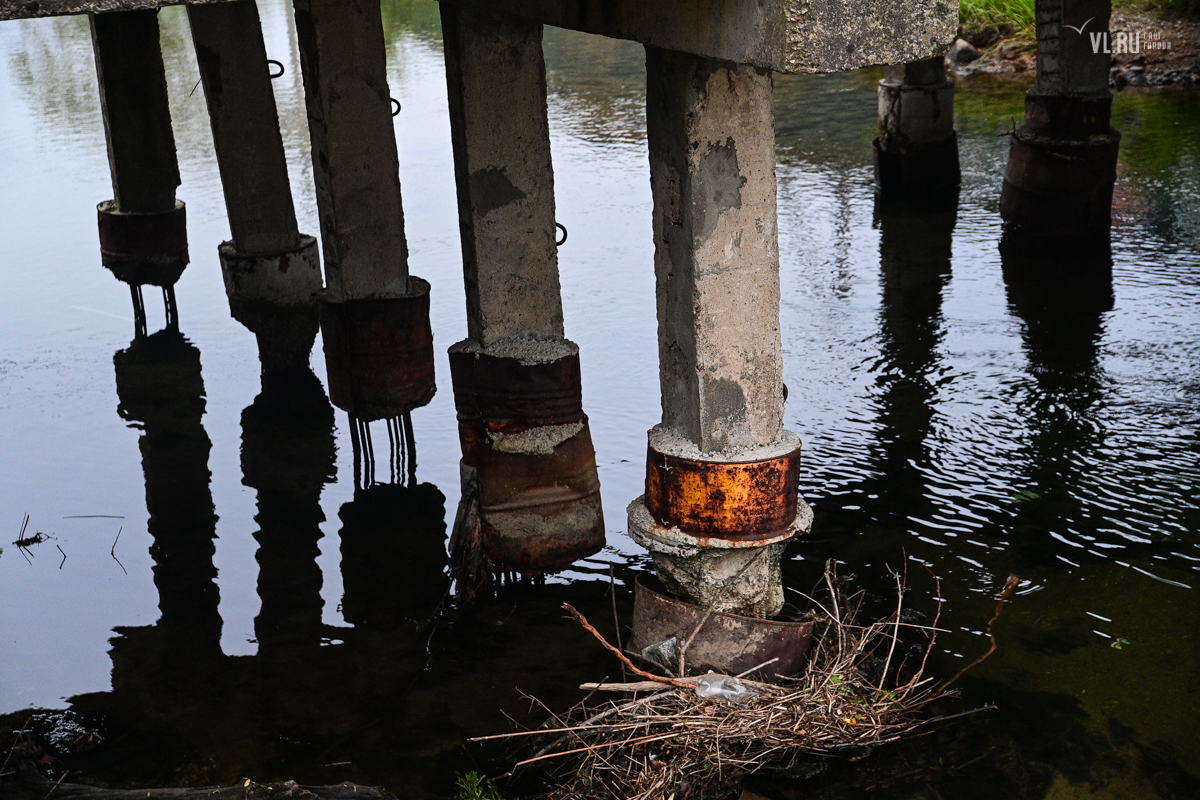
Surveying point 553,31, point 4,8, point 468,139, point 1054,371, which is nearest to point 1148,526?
point 1054,371

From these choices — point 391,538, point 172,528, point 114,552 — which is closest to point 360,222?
point 391,538

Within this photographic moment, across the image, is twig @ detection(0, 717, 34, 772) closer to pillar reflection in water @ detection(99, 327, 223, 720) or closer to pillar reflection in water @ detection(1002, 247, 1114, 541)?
pillar reflection in water @ detection(99, 327, 223, 720)

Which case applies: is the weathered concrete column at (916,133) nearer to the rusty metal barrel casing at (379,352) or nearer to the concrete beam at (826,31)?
the rusty metal barrel casing at (379,352)

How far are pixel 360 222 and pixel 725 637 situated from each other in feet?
10.6

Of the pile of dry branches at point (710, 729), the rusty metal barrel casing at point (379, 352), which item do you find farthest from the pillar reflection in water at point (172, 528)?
the pile of dry branches at point (710, 729)

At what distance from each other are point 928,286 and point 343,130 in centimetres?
539

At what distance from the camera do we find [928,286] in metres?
9.98

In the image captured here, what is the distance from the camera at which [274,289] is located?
8.38m

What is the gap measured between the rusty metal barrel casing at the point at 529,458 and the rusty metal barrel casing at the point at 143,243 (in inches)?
190

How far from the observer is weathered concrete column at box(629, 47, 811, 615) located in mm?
3586

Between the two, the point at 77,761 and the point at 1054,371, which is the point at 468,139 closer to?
the point at 77,761

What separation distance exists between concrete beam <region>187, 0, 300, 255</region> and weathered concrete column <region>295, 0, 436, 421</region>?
1.40 metres

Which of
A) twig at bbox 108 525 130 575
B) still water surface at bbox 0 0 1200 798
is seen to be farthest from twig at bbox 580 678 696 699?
twig at bbox 108 525 130 575

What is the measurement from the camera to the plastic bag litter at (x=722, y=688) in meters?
4.09
